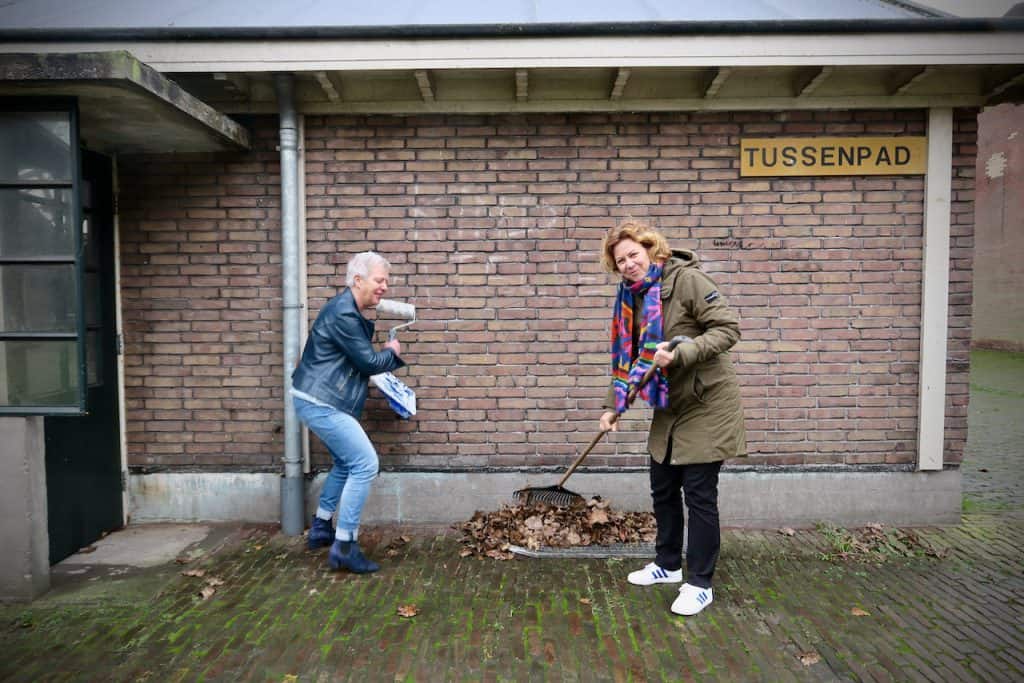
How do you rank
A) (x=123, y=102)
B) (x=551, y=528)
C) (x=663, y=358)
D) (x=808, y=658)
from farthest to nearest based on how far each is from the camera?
(x=551, y=528) < (x=123, y=102) < (x=663, y=358) < (x=808, y=658)

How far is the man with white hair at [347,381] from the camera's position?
3918 mm

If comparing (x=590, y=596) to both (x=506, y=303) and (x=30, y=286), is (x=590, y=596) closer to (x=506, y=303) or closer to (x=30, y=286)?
(x=506, y=303)

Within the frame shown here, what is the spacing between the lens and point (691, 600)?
3479mm

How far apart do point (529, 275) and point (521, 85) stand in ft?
4.43

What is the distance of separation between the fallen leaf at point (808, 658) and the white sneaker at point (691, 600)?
1.79 ft

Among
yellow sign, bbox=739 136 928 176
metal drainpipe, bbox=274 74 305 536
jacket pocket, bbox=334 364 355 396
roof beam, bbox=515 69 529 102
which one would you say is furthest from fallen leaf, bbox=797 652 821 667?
roof beam, bbox=515 69 529 102

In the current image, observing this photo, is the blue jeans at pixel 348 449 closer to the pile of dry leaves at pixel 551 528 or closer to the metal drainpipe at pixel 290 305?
the metal drainpipe at pixel 290 305

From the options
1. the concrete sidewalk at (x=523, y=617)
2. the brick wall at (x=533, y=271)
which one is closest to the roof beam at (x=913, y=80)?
the brick wall at (x=533, y=271)

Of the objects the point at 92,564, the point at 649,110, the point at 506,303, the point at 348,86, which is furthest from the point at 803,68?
the point at 92,564

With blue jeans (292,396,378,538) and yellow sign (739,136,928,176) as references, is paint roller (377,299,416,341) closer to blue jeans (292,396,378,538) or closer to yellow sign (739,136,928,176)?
blue jeans (292,396,378,538)

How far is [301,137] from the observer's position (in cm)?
477

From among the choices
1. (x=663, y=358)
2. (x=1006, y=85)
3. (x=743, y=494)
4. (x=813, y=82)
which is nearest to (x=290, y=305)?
(x=663, y=358)

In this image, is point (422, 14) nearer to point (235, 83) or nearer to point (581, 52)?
point (581, 52)

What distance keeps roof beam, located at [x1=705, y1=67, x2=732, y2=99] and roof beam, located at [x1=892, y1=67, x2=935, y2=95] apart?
4.09 feet
